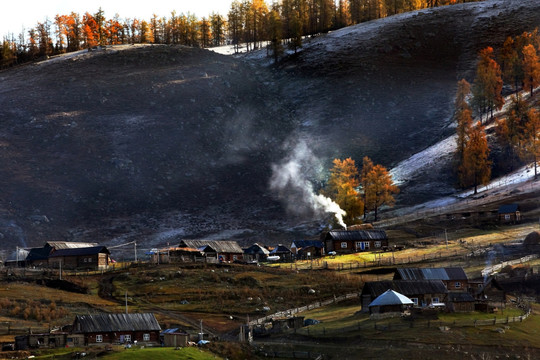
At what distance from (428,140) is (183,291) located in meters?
93.3

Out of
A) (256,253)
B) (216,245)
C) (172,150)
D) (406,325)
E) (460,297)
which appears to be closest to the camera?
(406,325)

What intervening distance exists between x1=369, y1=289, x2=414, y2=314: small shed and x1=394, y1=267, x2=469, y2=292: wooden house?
10.4 m

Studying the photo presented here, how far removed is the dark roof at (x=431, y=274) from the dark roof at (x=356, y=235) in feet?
97.9

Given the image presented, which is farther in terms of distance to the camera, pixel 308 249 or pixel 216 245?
pixel 308 249

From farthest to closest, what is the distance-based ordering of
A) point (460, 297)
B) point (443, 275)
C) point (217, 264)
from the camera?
point (217, 264) → point (443, 275) → point (460, 297)

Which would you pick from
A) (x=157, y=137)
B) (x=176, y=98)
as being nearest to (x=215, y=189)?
(x=157, y=137)

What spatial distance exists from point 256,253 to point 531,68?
253 ft

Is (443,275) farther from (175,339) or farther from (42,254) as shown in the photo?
(42,254)

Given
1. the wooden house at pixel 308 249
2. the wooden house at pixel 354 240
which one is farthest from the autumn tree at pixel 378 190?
the wooden house at pixel 308 249

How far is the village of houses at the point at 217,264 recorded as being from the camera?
2724 inches

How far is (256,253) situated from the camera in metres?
121

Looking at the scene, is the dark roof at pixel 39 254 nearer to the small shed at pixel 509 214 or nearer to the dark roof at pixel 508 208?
the small shed at pixel 509 214

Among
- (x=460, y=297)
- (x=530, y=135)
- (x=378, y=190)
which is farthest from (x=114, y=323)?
→ (x=530, y=135)

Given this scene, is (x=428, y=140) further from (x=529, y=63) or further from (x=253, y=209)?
(x=253, y=209)
